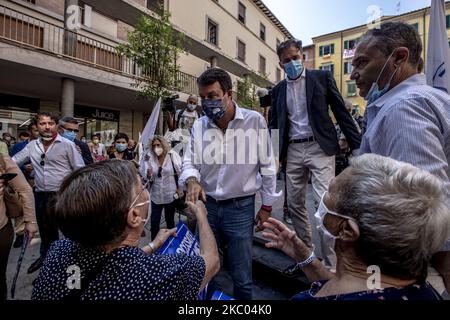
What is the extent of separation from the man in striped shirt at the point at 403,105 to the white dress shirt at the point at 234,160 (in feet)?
2.60

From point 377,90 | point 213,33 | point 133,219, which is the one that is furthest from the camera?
point 213,33

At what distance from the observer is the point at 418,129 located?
1.28m

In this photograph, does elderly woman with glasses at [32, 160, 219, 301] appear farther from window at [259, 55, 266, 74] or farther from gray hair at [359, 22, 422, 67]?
window at [259, 55, 266, 74]

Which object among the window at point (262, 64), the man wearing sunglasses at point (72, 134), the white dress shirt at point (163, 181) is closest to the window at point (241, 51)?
the window at point (262, 64)

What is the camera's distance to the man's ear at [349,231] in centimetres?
99

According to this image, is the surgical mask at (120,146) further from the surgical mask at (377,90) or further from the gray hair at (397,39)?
the gray hair at (397,39)

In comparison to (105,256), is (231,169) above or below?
above

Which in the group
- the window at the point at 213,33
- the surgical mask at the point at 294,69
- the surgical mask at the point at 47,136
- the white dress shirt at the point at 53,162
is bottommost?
the white dress shirt at the point at 53,162

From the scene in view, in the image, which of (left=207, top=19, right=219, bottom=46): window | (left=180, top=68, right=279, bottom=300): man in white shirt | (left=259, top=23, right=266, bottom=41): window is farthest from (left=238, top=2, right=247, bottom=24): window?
(left=180, top=68, right=279, bottom=300): man in white shirt

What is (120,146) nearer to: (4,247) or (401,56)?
(4,247)

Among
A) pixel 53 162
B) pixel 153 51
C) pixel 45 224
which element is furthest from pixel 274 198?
pixel 153 51

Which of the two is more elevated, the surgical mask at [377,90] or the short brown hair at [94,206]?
the surgical mask at [377,90]

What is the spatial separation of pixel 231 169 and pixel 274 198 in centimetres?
41

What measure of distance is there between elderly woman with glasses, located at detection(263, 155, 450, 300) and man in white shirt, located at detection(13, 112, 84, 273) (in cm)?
340
